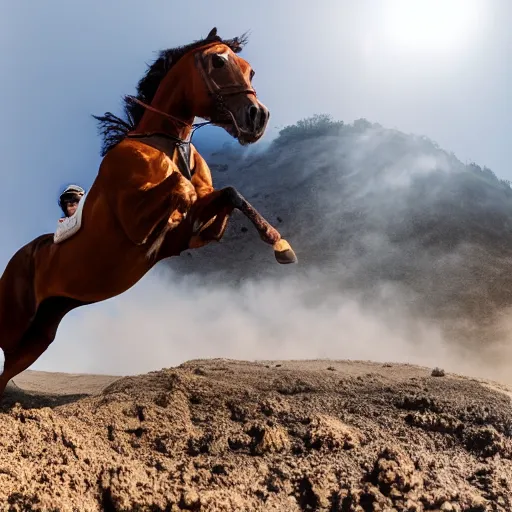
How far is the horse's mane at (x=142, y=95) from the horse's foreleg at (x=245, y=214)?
1070mm

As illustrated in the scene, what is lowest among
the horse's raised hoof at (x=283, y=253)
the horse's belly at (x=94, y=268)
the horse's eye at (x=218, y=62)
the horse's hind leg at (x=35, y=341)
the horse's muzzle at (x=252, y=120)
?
the horse's hind leg at (x=35, y=341)

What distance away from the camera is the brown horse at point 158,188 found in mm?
3088

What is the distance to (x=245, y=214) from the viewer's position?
125 inches

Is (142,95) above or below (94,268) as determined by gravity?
above

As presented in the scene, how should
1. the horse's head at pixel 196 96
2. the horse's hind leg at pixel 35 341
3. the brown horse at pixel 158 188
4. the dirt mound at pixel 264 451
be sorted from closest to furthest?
the dirt mound at pixel 264 451 → the brown horse at pixel 158 188 → the horse's head at pixel 196 96 → the horse's hind leg at pixel 35 341

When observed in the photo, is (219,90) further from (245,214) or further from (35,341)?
(35,341)

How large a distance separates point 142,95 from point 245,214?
59.8 inches

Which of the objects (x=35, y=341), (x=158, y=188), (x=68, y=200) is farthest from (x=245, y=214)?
(x=35, y=341)

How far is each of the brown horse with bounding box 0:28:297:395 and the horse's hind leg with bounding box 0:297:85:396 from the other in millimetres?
107

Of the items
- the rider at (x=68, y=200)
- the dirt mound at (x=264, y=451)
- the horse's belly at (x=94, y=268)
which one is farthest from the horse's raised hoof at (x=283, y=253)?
the rider at (x=68, y=200)

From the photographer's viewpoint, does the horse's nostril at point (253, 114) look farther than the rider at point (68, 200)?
No

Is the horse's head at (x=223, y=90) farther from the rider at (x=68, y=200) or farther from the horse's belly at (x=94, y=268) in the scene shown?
the rider at (x=68, y=200)

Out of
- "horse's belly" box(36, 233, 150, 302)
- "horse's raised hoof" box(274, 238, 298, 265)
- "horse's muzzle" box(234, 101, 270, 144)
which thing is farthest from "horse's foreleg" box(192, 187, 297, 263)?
"horse's belly" box(36, 233, 150, 302)

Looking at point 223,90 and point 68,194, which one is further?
point 68,194
